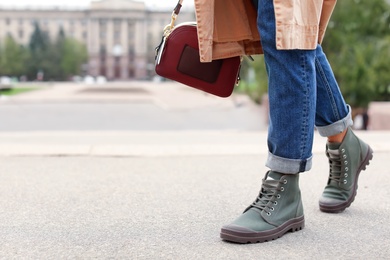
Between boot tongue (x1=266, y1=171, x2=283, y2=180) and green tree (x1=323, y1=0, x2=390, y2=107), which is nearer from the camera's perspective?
boot tongue (x1=266, y1=171, x2=283, y2=180)

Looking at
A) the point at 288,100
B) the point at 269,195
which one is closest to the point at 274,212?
the point at 269,195

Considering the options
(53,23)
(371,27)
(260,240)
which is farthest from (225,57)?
(53,23)

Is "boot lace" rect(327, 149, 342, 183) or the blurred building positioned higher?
"boot lace" rect(327, 149, 342, 183)

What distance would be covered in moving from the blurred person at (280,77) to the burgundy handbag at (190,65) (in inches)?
1.7

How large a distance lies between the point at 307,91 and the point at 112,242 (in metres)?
0.57

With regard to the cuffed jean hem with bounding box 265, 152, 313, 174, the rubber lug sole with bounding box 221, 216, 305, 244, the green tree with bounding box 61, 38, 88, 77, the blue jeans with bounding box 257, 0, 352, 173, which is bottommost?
the green tree with bounding box 61, 38, 88, 77

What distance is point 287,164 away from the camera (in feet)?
5.15

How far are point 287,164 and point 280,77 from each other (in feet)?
0.68

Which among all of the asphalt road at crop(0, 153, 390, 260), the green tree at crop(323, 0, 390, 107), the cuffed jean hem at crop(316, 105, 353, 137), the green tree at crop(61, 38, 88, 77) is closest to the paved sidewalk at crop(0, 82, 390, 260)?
the asphalt road at crop(0, 153, 390, 260)

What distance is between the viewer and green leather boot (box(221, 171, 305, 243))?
153cm

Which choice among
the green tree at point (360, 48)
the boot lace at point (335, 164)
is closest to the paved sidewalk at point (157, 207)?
the boot lace at point (335, 164)

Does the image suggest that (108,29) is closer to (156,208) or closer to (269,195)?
(156,208)

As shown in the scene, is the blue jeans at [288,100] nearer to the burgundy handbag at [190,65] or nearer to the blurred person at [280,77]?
the blurred person at [280,77]

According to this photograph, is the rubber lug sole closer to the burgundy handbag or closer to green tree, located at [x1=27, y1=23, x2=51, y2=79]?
the burgundy handbag
